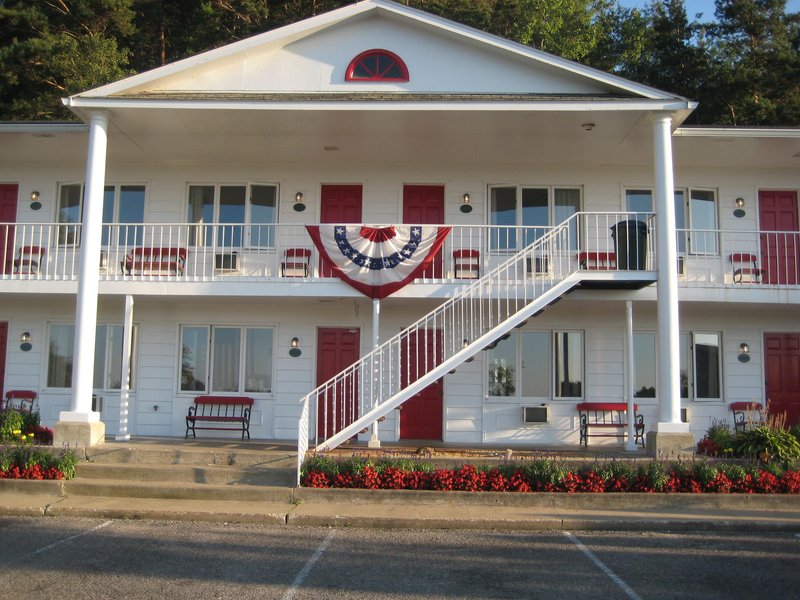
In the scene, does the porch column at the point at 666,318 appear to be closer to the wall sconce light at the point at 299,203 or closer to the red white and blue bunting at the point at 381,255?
the red white and blue bunting at the point at 381,255

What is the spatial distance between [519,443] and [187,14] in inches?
887

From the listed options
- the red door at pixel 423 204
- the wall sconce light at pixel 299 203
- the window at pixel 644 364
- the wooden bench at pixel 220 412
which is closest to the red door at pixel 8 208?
the wooden bench at pixel 220 412

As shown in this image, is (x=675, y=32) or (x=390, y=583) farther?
(x=675, y=32)

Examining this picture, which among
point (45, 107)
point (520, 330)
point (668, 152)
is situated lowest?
point (520, 330)

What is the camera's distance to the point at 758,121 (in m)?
26.8

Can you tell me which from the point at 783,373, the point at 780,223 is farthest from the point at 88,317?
the point at 780,223

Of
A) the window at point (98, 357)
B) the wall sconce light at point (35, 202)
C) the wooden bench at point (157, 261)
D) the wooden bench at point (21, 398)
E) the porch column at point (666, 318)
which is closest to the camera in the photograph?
the porch column at point (666, 318)

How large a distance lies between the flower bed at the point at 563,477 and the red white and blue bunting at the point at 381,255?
3373 mm

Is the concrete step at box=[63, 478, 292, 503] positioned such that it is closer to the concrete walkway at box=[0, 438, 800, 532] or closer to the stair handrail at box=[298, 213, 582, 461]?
the concrete walkway at box=[0, 438, 800, 532]

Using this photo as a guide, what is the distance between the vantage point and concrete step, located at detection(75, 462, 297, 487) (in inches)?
439

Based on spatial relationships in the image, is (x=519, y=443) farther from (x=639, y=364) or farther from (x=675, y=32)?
(x=675, y=32)

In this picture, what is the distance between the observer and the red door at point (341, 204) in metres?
15.2

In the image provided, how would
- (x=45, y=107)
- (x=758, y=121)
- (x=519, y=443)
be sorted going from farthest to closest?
(x=758, y=121) → (x=45, y=107) → (x=519, y=443)

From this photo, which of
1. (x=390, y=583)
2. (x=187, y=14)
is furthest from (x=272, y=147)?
(x=187, y=14)
